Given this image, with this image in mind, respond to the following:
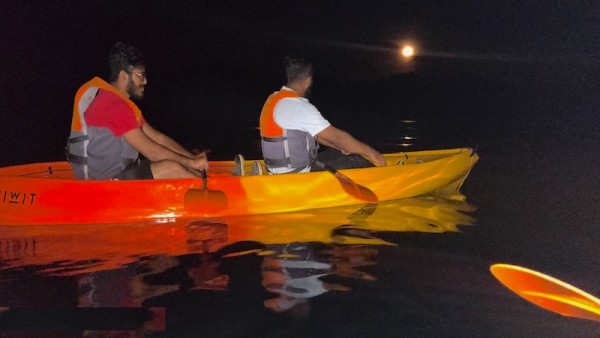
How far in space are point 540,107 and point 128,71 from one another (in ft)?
76.1

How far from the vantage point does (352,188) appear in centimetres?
703

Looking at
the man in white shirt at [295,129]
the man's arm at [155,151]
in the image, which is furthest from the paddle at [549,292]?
the man's arm at [155,151]

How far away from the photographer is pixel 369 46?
153ft

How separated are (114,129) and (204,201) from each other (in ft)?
3.26

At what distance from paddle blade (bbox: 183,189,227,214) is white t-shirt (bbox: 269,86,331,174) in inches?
34.4

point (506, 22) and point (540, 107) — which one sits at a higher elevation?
point (506, 22)

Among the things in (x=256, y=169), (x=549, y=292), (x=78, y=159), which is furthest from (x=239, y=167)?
(x=549, y=292)

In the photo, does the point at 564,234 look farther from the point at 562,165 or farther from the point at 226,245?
the point at 562,165

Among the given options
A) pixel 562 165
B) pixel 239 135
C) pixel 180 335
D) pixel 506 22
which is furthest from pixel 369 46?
pixel 180 335

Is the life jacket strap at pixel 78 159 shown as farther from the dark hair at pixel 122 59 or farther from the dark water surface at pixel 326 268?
the dark hair at pixel 122 59

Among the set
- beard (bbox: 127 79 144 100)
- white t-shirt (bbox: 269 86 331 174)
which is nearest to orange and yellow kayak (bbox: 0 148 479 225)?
white t-shirt (bbox: 269 86 331 174)

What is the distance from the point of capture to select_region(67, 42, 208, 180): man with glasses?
610cm

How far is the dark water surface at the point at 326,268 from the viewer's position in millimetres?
4191

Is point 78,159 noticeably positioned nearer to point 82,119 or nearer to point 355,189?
point 82,119
